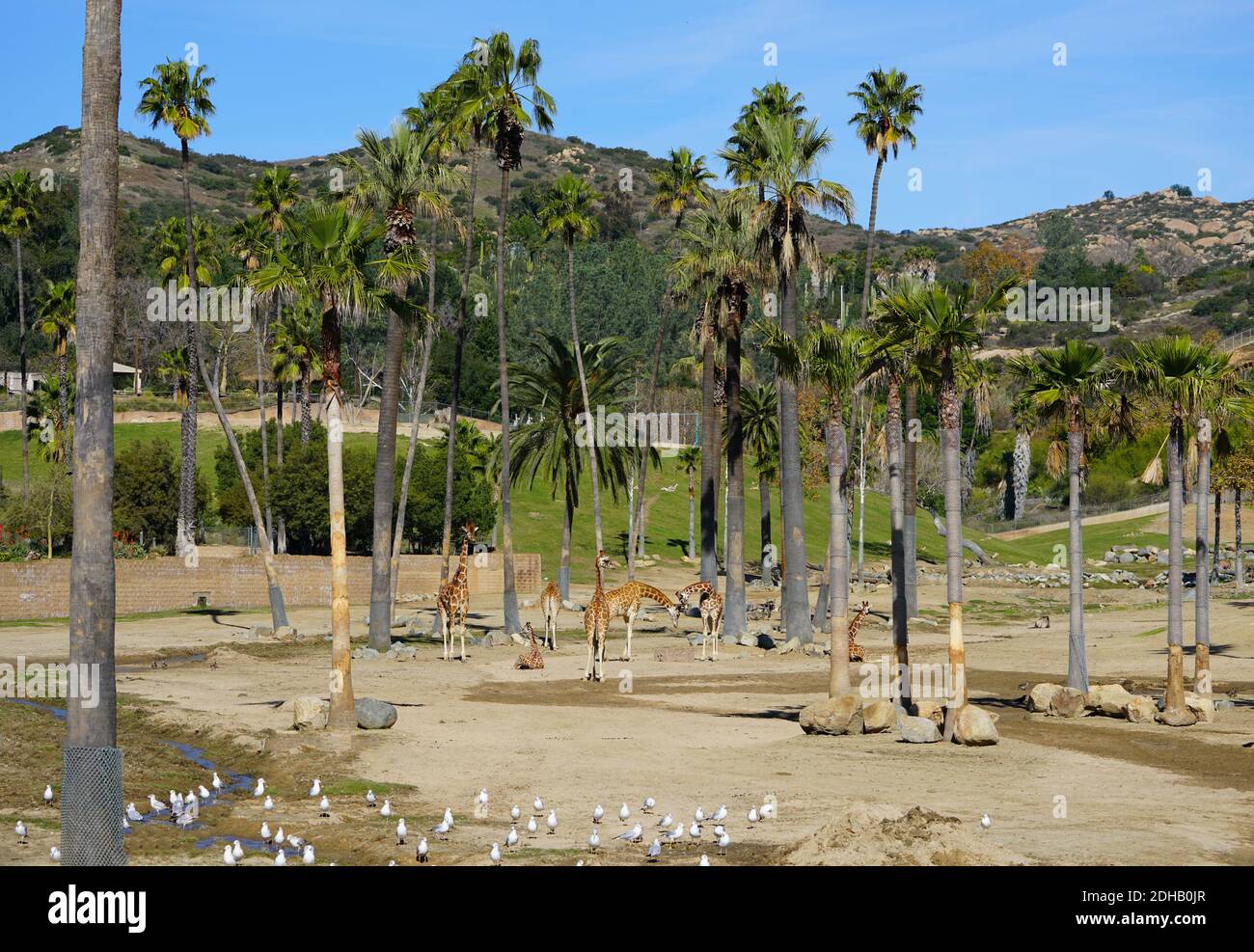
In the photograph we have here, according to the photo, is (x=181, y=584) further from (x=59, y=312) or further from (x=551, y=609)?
Result: (x=551, y=609)

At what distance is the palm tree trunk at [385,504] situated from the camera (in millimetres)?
45250

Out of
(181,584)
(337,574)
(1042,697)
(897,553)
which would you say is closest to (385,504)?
(337,574)

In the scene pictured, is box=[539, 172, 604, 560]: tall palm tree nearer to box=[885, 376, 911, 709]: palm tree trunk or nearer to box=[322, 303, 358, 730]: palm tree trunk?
box=[885, 376, 911, 709]: palm tree trunk

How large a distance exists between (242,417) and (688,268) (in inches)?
2795

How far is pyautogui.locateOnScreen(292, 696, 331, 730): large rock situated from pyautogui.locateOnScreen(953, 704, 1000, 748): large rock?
12.9m

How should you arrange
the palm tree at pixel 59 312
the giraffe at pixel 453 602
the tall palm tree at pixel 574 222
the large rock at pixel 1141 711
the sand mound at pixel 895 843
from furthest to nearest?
1. the palm tree at pixel 59 312
2. the tall palm tree at pixel 574 222
3. the giraffe at pixel 453 602
4. the large rock at pixel 1141 711
5. the sand mound at pixel 895 843

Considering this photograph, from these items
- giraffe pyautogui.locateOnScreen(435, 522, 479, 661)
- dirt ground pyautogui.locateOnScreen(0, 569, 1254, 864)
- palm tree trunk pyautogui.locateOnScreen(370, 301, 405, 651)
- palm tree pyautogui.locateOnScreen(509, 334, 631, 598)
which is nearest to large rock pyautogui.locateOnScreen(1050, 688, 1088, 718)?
dirt ground pyautogui.locateOnScreen(0, 569, 1254, 864)

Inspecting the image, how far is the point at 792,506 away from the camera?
4859cm

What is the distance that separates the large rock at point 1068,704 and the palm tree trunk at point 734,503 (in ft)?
64.5

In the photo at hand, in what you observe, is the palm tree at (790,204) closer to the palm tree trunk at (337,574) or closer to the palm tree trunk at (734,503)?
the palm tree trunk at (734,503)

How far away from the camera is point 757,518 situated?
363 feet

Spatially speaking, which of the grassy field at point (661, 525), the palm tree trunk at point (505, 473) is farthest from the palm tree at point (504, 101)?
the grassy field at point (661, 525)
